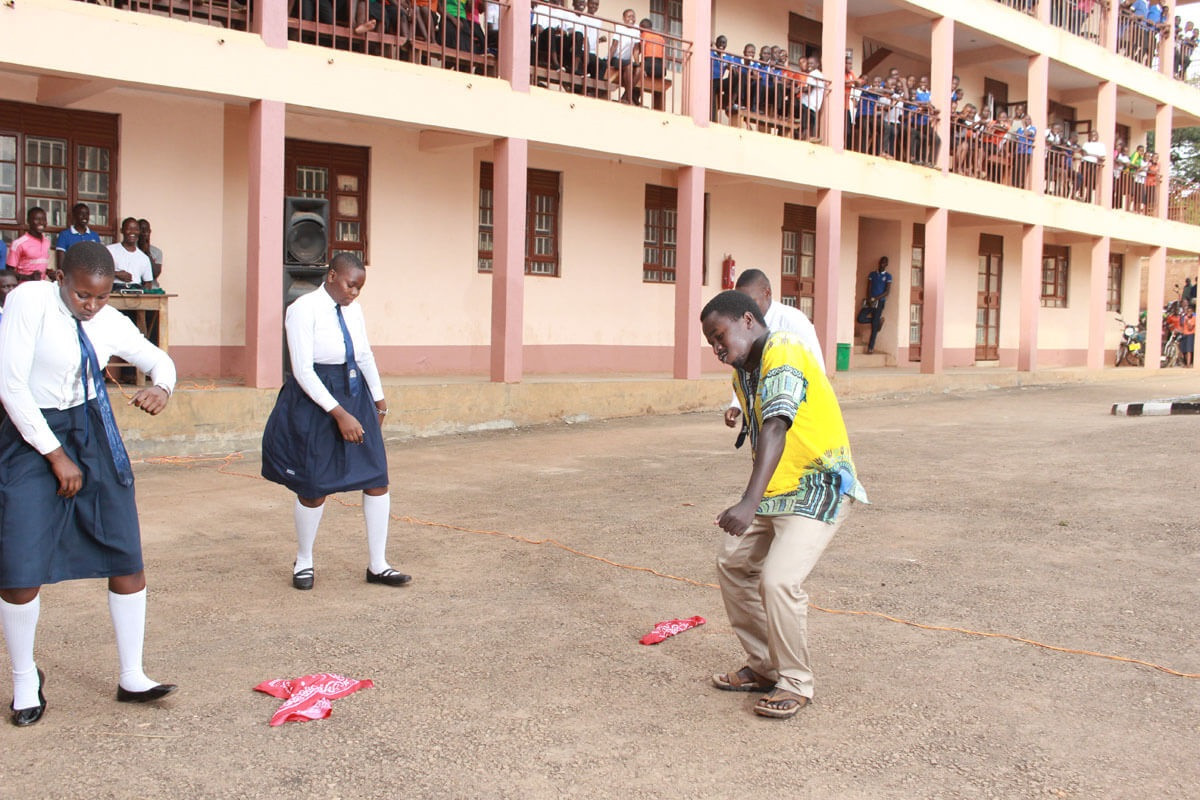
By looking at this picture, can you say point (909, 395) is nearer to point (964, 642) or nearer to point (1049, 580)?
point (1049, 580)

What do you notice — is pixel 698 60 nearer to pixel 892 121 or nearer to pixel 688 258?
pixel 688 258

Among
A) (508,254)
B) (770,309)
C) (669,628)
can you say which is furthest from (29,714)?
(508,254)

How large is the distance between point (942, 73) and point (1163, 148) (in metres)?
8.88

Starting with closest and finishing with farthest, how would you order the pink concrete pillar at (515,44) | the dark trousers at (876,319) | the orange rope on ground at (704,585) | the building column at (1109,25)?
the orange rope on ground at (704,585) → the pink concrete pillar at (515,44) → the dark trousers at (876,319) → the building column at (1109,25)

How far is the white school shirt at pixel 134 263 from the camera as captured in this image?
1079 centimetres

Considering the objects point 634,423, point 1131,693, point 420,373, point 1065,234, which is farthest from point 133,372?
point 1065,234

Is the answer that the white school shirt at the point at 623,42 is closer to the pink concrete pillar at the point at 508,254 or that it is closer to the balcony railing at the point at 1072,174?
the pink concrete pillar at the point at 508,254

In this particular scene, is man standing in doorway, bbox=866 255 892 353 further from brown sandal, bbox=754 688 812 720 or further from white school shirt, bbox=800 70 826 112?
brown sandal, bbox=754 688 812 720

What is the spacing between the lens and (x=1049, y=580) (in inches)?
223

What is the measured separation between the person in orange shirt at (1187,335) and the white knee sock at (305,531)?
25514 mm

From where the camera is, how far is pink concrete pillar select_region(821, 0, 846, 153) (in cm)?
1566

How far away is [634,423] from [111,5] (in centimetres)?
681

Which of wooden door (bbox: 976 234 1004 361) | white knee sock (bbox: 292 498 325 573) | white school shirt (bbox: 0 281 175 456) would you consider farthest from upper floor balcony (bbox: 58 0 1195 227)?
white school shirt (bbox: 0 281 175 456)

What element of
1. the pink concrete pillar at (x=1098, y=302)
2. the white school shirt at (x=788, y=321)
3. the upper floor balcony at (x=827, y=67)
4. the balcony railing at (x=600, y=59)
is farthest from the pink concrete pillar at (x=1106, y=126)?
the white school shirt at (x=788, y=321)
